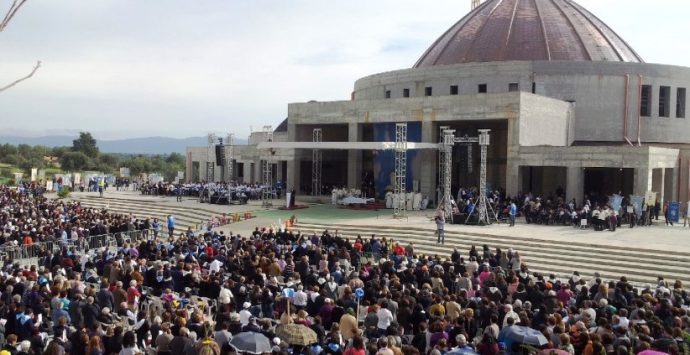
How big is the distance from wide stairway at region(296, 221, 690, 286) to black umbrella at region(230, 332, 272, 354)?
1545 centimetres

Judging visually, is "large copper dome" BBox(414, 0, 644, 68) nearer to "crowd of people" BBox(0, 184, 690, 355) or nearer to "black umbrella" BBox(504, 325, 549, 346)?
"crowd of people" BBox(0, 184, 690, 355)

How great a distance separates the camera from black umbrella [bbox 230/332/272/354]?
10539 millimetres

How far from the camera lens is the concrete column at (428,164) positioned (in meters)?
40.7

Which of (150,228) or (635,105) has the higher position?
(635,105)

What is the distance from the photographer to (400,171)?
36.5 meters

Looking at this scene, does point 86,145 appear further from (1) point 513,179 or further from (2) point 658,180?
(2) point 658,180

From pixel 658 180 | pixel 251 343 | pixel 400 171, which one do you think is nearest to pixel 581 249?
pixel 400 171

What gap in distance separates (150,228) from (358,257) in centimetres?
1265

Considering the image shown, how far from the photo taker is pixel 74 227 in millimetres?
27500

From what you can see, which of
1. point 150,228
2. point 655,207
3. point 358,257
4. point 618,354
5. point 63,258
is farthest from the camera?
point 655,207

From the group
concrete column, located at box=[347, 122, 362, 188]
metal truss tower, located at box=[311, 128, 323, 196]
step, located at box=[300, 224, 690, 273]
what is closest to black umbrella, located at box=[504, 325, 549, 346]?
step, located at box=[300, 224, 690, 273]

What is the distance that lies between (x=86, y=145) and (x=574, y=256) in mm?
104619

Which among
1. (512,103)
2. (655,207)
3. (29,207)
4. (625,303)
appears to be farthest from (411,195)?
(625,303)

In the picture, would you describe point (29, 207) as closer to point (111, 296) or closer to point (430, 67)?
point (111, 296)
